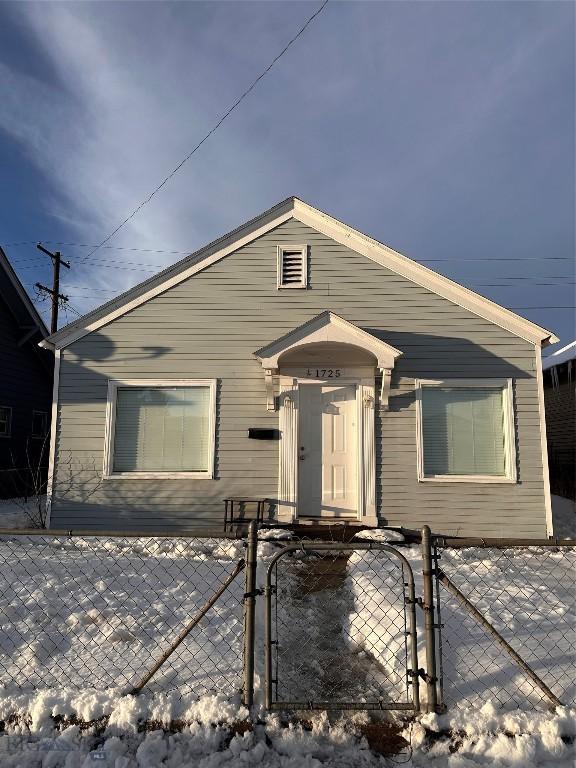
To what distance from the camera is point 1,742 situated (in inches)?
104

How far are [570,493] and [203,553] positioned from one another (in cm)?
1117

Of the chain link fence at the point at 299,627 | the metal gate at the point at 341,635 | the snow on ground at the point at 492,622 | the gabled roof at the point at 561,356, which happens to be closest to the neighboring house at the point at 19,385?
the chain link fence at the point at 299,627

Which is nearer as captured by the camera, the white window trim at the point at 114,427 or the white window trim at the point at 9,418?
the white window trim at the point at 114,427

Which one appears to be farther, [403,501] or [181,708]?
[403,501]

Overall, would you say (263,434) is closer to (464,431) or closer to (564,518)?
(464,431)

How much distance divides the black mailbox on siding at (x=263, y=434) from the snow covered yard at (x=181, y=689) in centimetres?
285

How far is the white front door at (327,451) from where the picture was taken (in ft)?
25.5

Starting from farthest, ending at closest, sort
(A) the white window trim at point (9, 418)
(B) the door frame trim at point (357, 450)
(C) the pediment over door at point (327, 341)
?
(A) the white window trim at point (9, 418)
(B) the door frame trim at point (357, 450)
(C) the pediment over door at point (327, 341)

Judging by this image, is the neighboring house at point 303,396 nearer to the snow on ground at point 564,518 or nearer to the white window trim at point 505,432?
the white window trim at point 505,432

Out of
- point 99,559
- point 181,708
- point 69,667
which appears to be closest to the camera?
point 181,708

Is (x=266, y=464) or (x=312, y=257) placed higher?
(x=312, y=257)

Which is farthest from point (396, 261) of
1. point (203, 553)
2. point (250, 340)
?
point (203, 553)

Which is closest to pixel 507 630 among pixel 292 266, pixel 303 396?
pixel 303 396

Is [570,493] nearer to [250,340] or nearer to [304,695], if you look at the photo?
[250,340]
